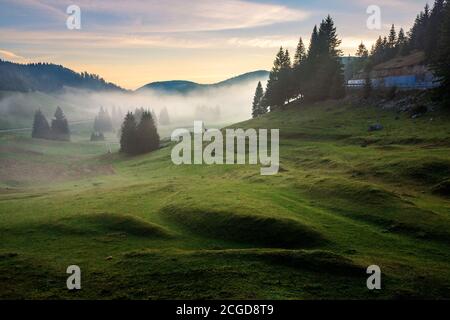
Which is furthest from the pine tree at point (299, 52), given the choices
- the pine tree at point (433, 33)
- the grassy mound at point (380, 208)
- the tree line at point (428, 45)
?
the grassy mound at point (380, 208)

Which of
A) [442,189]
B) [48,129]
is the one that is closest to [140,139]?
[442,189]

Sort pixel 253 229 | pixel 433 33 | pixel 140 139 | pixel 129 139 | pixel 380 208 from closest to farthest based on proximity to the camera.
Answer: pixel 253 229, pixel 380 208, pixel 140 139, pixel 129 139, pixel 433 33

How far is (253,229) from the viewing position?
1272 inches

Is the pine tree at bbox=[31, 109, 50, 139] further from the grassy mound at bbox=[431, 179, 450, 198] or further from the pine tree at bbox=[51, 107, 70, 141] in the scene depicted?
the grassy mound at bbox=[431, 179, 450, 198]

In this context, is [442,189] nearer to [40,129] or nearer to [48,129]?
[48,129]

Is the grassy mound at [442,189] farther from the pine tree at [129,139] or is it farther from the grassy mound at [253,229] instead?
the pine tree at [129,139]

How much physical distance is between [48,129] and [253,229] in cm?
18046

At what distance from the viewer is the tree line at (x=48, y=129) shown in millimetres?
183000

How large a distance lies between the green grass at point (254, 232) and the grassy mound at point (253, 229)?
107 mm

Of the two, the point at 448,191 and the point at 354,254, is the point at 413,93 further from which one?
the point at 354,254

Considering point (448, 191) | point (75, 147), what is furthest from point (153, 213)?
point (75, 147)

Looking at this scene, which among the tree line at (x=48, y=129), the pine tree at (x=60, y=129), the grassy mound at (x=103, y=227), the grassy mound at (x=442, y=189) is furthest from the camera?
the pine tree at (x=60, y=129)

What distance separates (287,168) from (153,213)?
25830 millimetres
